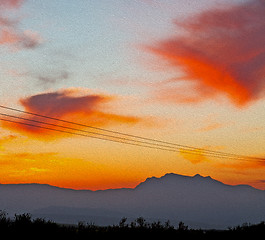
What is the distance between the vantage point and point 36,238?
1171 inches

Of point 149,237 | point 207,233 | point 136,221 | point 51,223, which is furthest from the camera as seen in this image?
point 207,233

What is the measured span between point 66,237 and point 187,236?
11277mm

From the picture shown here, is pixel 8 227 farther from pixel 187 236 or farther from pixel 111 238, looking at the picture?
pixel 187 236

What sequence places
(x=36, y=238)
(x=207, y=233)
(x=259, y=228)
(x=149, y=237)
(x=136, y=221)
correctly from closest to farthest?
(x=36, y=238)
(x=149, y=237)
(x=136, y=221)
(x=207, y=233)
(x=259, y=228)

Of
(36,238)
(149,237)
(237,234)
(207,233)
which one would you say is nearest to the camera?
(36,238)

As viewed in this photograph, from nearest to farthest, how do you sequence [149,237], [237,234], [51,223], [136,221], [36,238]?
[36,238] → [51,223] → [149,237] → [136,221] → [237,234]

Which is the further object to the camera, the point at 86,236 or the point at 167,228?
the point at 167,228

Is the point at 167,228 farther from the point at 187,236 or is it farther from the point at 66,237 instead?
the point at 66,237

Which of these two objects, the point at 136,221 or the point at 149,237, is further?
the point at 136,221

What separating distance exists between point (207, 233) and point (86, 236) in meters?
13.0

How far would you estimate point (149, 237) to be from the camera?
33875 millimetres

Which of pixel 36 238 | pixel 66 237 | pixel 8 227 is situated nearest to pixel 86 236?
pixel 66 237

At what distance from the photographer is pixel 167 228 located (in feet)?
121

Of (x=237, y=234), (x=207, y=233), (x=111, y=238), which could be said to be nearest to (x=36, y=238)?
(x=111, y=238)
